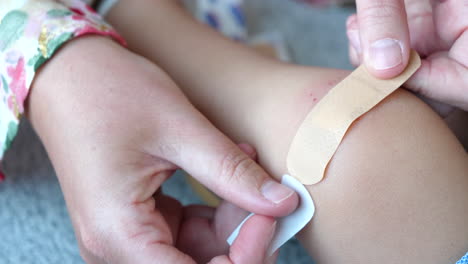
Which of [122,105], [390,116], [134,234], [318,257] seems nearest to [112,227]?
[134,234]

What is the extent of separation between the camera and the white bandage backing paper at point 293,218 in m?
0.65

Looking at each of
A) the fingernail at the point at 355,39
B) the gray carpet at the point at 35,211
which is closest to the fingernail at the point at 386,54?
the fingernail at the point at 355,39

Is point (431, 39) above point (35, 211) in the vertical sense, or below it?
above

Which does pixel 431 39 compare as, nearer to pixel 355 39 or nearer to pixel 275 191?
pixel 355 39

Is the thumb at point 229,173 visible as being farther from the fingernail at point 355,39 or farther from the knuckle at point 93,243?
the fingernail at point 355,39

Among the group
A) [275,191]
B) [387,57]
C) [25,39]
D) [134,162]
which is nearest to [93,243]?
[134,162]

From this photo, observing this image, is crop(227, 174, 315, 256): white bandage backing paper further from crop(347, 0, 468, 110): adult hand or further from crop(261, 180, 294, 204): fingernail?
crop(347, 0, 468, 110): adult hand

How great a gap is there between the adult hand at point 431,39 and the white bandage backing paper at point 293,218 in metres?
0.20

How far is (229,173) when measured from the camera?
0.63m

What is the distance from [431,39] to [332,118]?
331 mm

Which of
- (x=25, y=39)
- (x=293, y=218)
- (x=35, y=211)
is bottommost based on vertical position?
(x=35, y=211)

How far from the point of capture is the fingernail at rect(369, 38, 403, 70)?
2.11ft

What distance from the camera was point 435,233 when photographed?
60 cm

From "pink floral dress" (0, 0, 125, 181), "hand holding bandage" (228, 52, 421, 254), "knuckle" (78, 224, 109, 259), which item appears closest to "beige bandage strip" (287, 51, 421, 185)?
"hand holding bandage" (228, 52, 421, 254)
